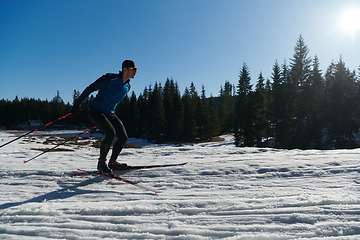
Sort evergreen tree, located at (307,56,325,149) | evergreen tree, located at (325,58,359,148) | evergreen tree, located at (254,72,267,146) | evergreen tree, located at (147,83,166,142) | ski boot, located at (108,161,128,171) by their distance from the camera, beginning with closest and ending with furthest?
ski boot, located at (108,161,128,171) → evergreen tree, located at (307,56,325,149) → evergreen tree, located at (325,58,359,148) → evergreen tree, located at (254,72,267,146) → evergreen tree, located at (147,83,166,142)

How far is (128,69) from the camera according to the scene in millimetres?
3602

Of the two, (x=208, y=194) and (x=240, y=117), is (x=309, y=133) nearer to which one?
(x=240, y=117)

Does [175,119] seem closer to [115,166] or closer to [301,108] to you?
[301,108]

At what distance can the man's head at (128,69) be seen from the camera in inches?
141

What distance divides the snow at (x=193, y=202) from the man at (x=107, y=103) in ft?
2.07

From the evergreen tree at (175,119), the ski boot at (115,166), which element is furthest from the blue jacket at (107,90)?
the evergreen tree at (175,119)

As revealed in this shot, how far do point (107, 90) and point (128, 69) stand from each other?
0.57 meters

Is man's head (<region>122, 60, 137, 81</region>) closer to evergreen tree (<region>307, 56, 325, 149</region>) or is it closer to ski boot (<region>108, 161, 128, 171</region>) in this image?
ski boot (<region>108, 161, 128, 171</region>)

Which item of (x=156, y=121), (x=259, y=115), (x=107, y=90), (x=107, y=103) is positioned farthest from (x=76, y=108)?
(x=156, y=121)

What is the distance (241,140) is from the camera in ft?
110

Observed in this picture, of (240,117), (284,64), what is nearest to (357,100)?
(284,64)

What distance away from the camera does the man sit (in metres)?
3.43

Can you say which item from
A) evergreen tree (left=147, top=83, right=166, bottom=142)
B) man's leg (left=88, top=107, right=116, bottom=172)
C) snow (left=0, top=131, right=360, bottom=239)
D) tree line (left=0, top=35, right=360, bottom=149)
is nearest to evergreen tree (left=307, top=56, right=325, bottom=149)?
tree line (left=0, top=35, right=360, bottom=149)

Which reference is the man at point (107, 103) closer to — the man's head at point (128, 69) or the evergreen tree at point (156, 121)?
the man's head at point (128, 69)
